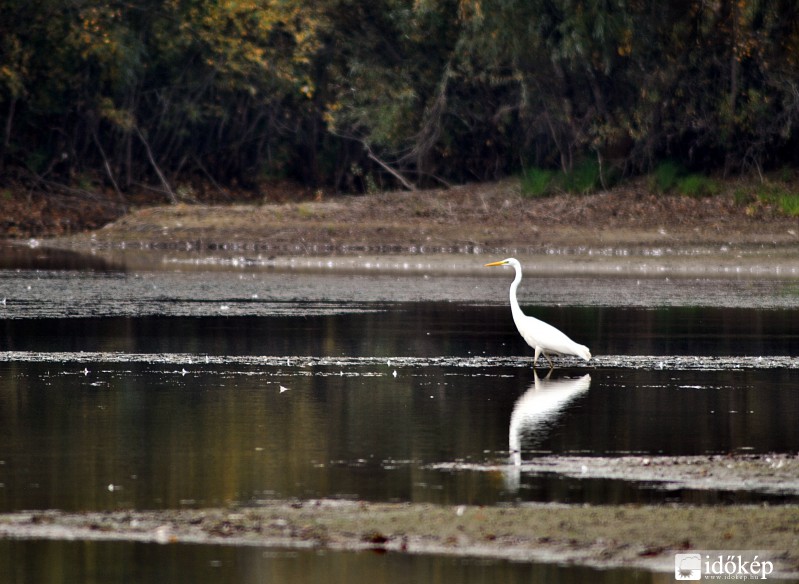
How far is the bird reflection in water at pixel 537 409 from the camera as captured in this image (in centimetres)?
967

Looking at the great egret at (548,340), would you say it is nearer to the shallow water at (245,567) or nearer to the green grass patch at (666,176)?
the shallow water at (245,567)

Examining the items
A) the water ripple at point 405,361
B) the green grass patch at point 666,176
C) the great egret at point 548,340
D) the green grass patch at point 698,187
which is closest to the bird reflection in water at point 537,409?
the great egret at point 548,340

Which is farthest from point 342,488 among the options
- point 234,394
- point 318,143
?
point 318,143

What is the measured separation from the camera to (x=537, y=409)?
11.8 m

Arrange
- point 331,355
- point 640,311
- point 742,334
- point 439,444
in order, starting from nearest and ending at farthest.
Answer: point 439,444 → point 331,355 → point 742,334 → point 640,311

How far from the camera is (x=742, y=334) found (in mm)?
17609

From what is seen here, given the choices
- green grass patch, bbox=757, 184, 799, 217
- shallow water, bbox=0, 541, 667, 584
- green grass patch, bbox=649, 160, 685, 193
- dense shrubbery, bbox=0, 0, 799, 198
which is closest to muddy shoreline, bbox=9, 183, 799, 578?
shallow water, bbox=0, 541, 667, 584

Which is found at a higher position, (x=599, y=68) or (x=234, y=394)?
(x=599, y=68)

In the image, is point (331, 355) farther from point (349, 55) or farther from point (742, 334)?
point (349, 55)

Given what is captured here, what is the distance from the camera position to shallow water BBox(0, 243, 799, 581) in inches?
347

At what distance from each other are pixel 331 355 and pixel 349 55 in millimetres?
29123
